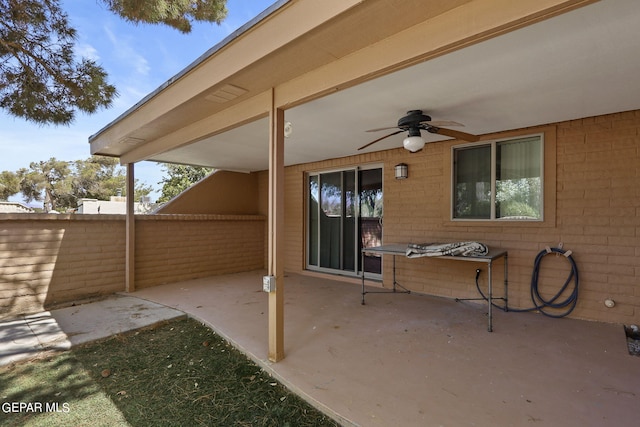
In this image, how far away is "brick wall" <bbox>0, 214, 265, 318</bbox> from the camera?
415cm

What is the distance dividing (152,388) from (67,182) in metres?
23.4

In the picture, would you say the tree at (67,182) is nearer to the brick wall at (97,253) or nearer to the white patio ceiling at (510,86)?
the brick wall at (97,253)

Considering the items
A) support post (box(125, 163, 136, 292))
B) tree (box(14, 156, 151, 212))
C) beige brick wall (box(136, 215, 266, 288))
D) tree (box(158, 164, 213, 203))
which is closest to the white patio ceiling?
support post (box(125, 163, 136, 292))

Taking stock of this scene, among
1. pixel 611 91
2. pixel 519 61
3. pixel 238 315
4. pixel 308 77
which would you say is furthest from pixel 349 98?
pixel 238 315

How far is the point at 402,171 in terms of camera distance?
4.85 metres

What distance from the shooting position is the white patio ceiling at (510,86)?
73.2 inches

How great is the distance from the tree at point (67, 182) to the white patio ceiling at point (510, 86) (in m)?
19.9

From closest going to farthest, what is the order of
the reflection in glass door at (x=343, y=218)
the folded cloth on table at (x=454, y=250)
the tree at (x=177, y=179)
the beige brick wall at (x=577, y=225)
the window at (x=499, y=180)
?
the beige brick wall at (x=577, y=225), the folded cloth on table at (x=454, y=250), the window at (x=499, y=180), the reflection in glass door at (x=343, y=218), the tree at (x=177, y=179)

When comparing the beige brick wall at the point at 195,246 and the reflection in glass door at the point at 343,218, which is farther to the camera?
the reflection in glass door at the point at 343,218

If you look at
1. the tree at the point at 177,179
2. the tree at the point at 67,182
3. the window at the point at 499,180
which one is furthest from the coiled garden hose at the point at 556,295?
the tree at the point at 67,182

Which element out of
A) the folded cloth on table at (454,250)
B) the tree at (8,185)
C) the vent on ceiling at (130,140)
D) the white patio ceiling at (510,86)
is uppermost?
the tree at (8,185)

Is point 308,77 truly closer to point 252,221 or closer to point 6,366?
point 6,366

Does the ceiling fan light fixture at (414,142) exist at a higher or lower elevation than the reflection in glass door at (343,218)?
higher

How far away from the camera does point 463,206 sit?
175 inches
